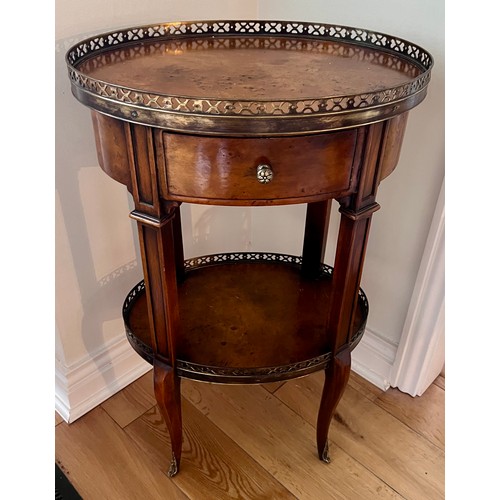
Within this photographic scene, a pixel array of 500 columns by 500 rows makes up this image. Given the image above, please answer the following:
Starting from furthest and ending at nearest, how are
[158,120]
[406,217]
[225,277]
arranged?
[225,277] → [406,217] → [158,120]

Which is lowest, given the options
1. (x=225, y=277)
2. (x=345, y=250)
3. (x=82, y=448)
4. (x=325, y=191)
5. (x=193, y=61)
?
(x=82, y=448)

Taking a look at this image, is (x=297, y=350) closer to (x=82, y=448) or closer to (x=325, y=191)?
(x=325, y=191)

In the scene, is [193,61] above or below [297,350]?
above

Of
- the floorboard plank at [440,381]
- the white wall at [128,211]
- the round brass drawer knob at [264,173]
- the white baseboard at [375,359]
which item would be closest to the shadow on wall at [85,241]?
the white wall at [128,211]

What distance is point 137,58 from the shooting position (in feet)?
2.97

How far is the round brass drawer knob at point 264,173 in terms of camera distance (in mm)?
687

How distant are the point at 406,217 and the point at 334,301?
0.37m

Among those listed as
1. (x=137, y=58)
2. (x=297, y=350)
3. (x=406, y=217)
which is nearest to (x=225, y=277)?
(x=297, y=350)

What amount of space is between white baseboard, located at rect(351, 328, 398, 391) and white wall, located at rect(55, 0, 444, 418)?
22 mm

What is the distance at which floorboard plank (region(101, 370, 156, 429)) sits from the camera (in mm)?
1286

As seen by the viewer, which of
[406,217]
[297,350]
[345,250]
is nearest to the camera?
[345,250]

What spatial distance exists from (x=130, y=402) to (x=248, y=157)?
35.1 inches

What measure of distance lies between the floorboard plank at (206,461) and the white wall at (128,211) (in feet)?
0.62

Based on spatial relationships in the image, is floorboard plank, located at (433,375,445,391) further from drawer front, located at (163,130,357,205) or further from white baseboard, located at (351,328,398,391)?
drawer front, located at (163,130,357,205)
